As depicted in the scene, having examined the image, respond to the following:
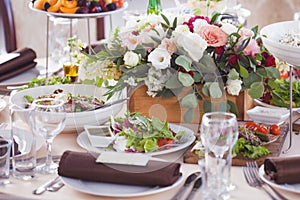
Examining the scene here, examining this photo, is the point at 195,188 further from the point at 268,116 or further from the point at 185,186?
the point at 268,116

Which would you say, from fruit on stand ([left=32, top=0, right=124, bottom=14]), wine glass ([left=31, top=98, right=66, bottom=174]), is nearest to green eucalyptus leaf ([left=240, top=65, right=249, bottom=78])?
wine glass ([left=31, top=98, right=66, bottom=174])

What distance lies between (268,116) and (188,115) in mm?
270

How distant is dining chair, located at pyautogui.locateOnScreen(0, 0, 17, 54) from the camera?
12.1 feet

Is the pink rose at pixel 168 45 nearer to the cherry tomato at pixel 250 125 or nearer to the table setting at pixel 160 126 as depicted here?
the table setting at pixel 160 126

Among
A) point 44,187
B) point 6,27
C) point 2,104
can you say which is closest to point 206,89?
point 44,187

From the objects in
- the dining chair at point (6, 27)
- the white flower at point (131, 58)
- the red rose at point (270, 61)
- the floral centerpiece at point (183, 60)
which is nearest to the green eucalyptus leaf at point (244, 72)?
the floral centerpiece at point (183, 60)

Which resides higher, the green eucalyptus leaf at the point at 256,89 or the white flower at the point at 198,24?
the white flower at the point at 198,24

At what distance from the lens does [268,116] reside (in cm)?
199

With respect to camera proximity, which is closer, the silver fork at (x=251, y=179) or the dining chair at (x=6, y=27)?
the silver fork at (x=251, y=179)

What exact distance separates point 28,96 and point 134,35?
443 millimetres

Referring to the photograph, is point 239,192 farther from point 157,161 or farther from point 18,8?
point 18,8

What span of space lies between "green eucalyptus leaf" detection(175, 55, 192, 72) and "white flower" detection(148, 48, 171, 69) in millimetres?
27

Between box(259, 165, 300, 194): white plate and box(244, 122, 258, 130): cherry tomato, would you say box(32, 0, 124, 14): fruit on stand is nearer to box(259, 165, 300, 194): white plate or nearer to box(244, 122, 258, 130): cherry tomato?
box(244, 122, 258, 130): cherry tomato

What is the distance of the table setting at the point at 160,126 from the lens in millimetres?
1572
